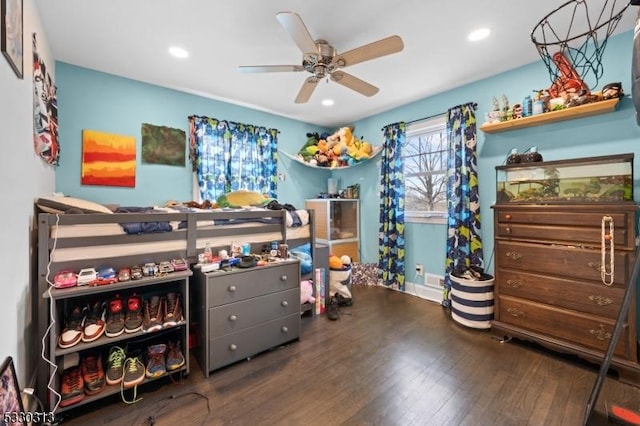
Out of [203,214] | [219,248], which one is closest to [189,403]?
[219,248]

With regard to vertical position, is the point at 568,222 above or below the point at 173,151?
below

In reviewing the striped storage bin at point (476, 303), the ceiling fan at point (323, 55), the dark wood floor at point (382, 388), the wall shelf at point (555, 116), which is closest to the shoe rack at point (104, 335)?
the dark wood floor at point (382, 388)

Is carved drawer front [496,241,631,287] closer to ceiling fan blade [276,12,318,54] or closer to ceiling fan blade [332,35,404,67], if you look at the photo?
ceiling fan blade [332,35,404,67]

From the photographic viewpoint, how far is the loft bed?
150 cm

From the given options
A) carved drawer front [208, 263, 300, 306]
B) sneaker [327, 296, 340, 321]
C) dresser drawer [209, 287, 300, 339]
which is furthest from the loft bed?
sneaker [327, 296, 340, 321]

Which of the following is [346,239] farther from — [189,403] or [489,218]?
[189,403]

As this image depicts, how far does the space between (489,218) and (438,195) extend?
718 millimetres

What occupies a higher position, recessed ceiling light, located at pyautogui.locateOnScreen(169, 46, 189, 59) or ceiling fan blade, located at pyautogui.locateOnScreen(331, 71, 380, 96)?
recessed ceiling light, located at pyautogui.locateOnScreen(169, 46, 189, 59)

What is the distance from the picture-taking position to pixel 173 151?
3.15m

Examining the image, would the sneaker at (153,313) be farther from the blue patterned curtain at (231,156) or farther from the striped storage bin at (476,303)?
the striped storage bin at (476,303)

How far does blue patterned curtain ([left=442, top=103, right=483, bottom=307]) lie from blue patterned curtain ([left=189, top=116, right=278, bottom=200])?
2.39 m

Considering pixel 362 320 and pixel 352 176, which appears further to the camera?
pixel 352 176

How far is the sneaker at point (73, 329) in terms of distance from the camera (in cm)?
145

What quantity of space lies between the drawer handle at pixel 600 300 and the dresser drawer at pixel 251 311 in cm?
216
